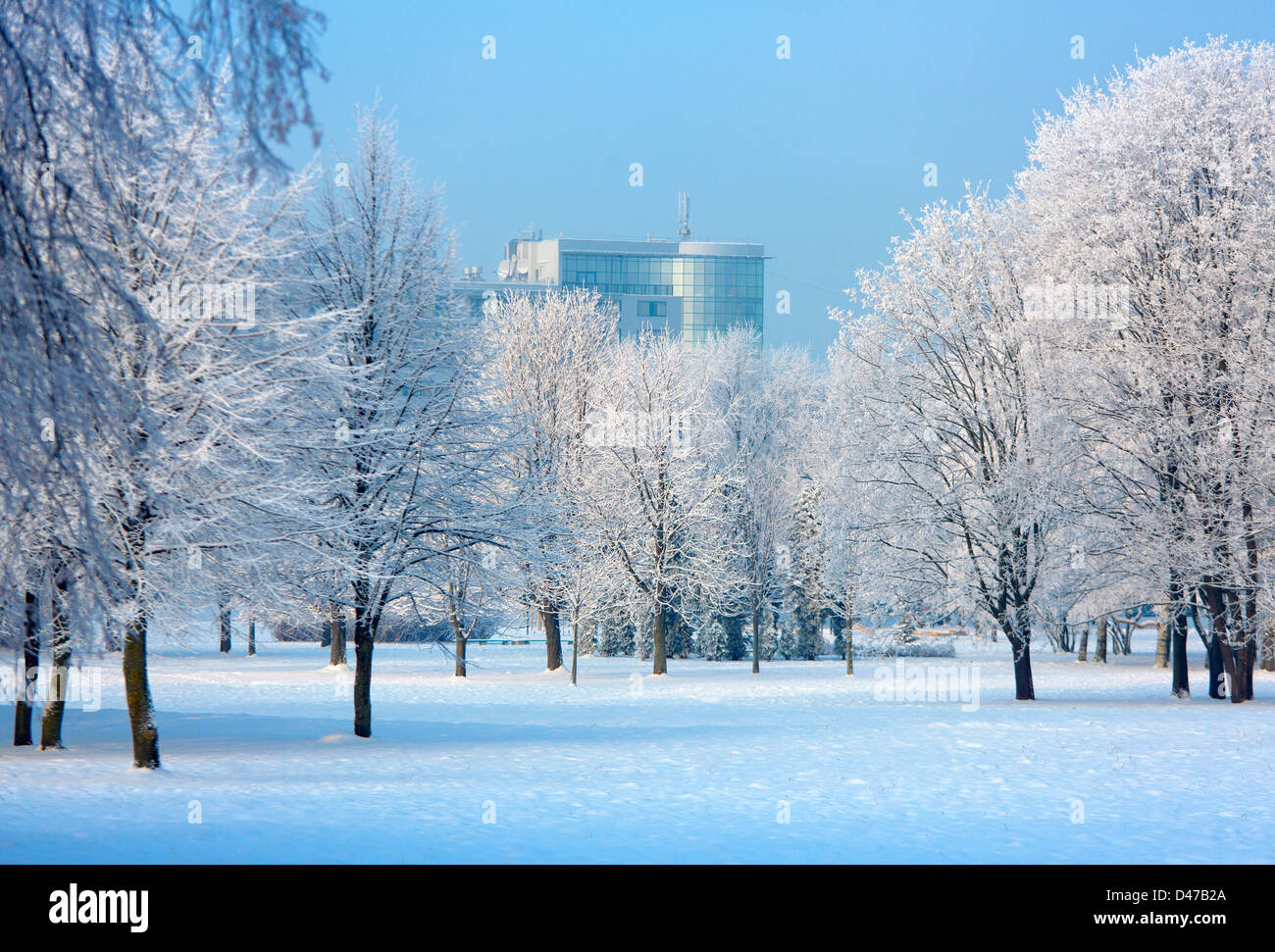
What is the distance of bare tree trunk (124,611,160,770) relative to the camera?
1199 centimetres

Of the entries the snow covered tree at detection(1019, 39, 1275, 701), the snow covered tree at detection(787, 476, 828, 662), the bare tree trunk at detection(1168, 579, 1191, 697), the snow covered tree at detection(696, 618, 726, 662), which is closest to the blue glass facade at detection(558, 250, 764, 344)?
the snow covered tree at detection(787, 476, 828, 662)

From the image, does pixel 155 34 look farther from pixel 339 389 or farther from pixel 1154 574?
pixel 1154 574

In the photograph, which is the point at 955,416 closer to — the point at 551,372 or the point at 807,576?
the point at 551,372

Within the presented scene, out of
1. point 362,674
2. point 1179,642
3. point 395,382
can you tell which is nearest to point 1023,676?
point 1179,642

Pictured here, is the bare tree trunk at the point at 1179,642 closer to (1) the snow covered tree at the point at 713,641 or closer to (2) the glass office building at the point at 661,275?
(1) the snow covered tree at the point at 713,641

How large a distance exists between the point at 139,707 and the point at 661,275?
10655 cm

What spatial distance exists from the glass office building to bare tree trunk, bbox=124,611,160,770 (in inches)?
3704

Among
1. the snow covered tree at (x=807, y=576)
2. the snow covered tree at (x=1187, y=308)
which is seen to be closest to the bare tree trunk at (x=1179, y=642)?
the snow covered tree at (x=1187, y=308)

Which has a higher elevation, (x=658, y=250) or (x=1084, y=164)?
(x=658, y=250)

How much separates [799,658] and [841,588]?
909cm

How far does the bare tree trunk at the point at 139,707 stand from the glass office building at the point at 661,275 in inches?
3704

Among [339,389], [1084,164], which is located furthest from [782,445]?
[339,389]

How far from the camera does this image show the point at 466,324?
53.9 feet

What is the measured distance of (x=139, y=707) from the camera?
12.0 m
